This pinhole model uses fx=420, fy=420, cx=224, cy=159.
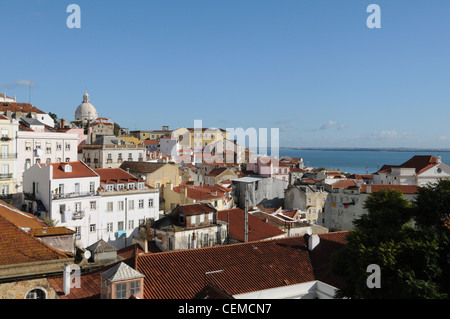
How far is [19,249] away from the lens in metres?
13.9

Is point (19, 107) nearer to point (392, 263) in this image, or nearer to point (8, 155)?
point (8, 155)

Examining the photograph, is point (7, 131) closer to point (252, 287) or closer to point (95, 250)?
point (95, 250)

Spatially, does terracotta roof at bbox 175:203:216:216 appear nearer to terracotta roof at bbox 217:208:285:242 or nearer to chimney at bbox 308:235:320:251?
terracotta roof at bbox 217:208:285:242

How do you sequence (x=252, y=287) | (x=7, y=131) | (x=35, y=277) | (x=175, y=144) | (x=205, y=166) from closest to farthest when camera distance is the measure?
(x=35, y=277) < (x=252, y=287) < (x=7, y=131) < (x=205, y=166) < (x=175, y=144)

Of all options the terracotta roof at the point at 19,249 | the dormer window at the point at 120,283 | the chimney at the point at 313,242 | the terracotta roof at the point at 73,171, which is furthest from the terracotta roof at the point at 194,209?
the dormer window at the point at 120,283

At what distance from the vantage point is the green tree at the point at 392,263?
1460 centimetres

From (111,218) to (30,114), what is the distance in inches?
1266

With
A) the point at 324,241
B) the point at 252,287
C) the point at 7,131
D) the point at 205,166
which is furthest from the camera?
the point at 205,166

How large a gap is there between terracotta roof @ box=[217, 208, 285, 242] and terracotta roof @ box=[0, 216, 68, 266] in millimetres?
17953

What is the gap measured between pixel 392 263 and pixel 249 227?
732 inches

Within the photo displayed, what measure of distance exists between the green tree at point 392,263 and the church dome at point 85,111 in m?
105

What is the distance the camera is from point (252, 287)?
58.2 ft
